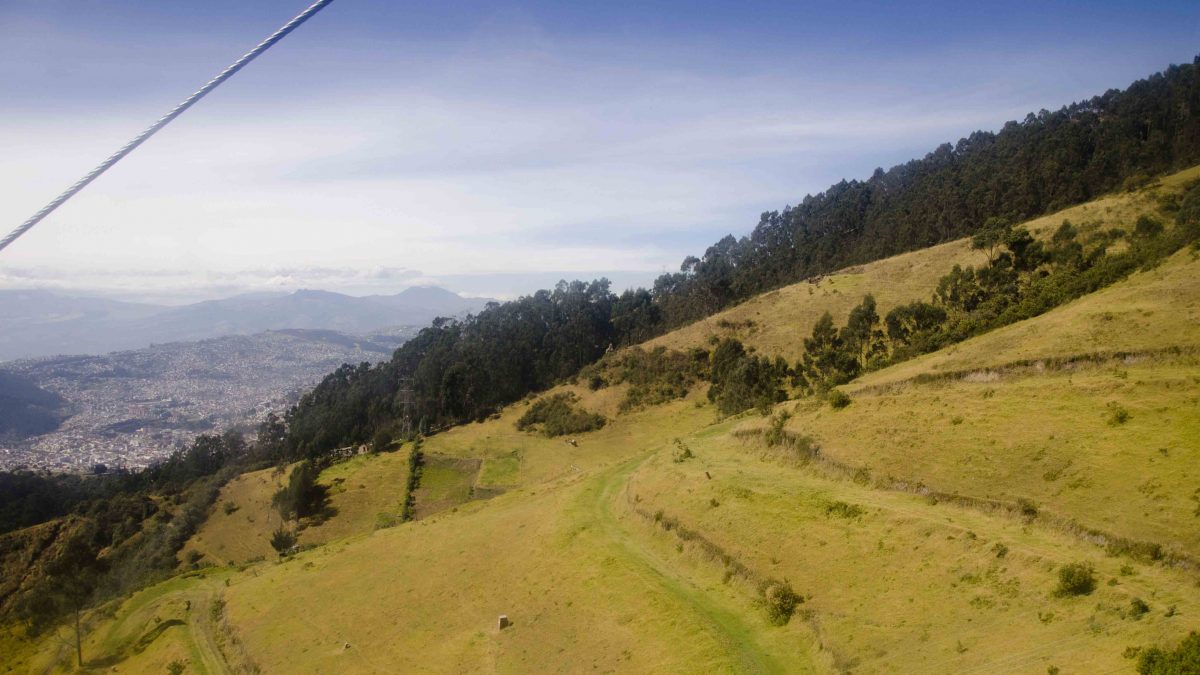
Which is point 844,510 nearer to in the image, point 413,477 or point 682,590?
point 682,590

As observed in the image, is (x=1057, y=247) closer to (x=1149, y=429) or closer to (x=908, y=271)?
(x=908, y=271)

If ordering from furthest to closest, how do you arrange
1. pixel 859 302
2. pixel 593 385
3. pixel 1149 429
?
pixel 593 385 < pixel 859 302 < pixel 1149 429

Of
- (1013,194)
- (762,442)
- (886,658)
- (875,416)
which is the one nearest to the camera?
(886,658)

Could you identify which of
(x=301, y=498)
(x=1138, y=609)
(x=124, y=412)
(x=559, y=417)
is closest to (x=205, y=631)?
(x=301, y=498)

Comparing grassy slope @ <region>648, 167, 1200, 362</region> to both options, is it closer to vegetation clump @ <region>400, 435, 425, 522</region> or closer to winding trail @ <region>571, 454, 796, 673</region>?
vegetation clump @ <region>400, 435, 425, 522</region>

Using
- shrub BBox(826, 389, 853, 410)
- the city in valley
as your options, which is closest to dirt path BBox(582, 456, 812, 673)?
shrub BBox(826, 389, 853, 410)

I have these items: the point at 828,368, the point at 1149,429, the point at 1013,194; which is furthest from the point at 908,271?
the point at 1149,429

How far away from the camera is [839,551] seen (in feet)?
67.5

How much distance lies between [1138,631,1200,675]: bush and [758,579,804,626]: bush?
28.2 feet

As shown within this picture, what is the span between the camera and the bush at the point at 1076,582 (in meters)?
15.0

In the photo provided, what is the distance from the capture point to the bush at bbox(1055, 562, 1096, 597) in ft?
49.2

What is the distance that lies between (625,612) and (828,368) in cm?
4005

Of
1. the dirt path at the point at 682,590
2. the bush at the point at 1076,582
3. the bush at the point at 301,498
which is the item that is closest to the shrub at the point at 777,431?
the dirt path at the point at 682,590

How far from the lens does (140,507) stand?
70.9m
